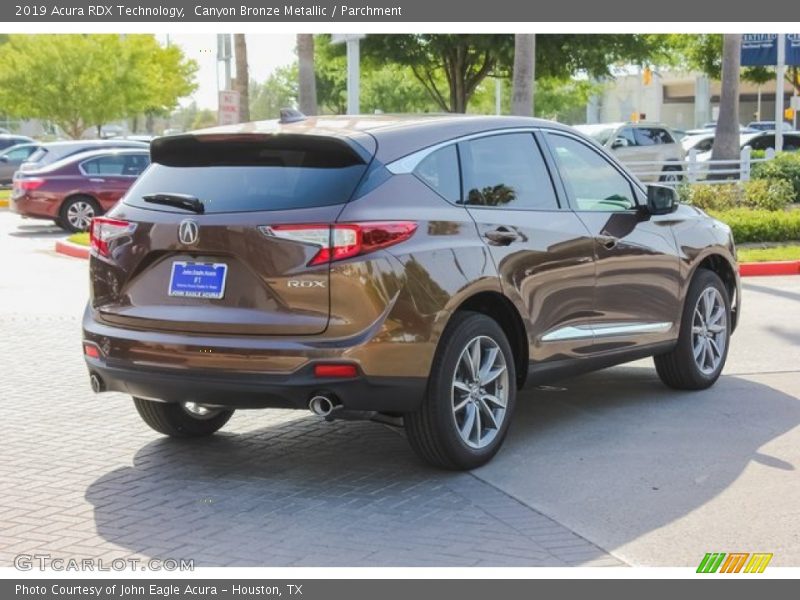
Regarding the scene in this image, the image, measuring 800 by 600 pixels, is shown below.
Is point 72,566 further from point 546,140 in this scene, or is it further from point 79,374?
point 79,374

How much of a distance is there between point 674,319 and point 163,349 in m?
3.51

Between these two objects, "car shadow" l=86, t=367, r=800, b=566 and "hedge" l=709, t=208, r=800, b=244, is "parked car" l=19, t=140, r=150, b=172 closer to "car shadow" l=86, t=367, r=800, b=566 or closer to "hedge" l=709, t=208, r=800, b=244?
"hedge" l=709, t=208, r=800, b=244

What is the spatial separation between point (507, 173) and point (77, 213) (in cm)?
1732

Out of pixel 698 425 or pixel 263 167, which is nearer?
pixel 263 167

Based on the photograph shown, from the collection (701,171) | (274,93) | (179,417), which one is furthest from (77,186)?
(274,93)

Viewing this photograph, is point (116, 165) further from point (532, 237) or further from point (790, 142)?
point (790, 142)

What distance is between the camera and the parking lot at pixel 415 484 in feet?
17.3

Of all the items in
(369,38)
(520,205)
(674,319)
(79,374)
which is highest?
(369,38)

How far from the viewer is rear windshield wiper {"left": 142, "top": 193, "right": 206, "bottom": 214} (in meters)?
6.05

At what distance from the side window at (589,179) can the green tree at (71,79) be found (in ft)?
125

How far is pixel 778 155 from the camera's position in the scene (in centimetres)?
2412

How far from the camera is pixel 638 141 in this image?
102 feet

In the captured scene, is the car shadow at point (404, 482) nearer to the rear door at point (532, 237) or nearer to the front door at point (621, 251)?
the front door at point (621, 251)

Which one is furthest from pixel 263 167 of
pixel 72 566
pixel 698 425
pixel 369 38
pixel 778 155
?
pixel 369 38
